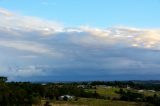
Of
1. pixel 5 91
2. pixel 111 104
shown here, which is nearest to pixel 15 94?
pixel 5 91

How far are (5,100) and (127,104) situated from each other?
51.2m

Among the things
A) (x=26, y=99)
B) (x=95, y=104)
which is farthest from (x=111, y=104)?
(x=26, y=99)

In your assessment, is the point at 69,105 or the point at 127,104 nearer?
the point at 69,105

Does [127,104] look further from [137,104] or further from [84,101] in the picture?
[84,101]

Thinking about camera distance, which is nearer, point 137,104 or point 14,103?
point 14,103

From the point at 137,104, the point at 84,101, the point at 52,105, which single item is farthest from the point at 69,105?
the point at 137,104

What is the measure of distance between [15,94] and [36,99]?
12.2 meters

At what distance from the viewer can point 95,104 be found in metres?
189

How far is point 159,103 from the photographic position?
197 m

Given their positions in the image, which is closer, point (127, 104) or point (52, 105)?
point (52, 105)

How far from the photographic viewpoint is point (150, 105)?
621 feet

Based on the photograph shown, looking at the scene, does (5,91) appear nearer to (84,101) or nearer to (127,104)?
(84,101)

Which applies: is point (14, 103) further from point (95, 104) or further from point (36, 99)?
point (95, 104)

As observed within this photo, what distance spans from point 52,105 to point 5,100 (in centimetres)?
1965
